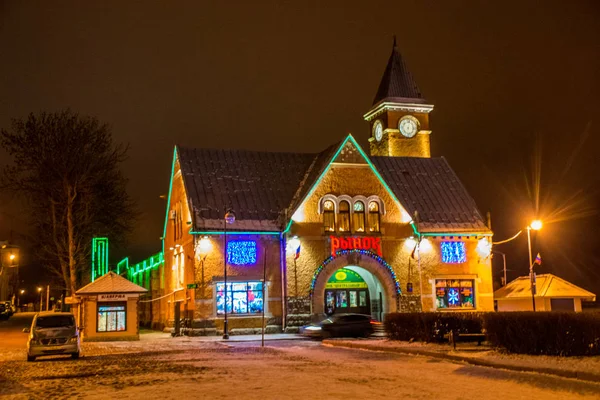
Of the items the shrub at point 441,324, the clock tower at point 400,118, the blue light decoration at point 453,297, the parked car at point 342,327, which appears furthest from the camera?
the clock tower at point 400,118

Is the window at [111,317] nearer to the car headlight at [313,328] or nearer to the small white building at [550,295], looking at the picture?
the car headlight at [313,328]

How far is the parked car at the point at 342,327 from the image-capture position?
3744 centimetres

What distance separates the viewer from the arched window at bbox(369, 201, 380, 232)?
45875 millimetres

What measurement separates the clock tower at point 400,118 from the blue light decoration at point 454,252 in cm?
1846

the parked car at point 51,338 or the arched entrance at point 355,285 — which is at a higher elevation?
the arched entrance at point 355,285

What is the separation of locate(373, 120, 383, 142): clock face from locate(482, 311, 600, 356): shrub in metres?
43.3

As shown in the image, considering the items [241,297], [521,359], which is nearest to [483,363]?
[521,359]

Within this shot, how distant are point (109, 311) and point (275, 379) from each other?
25115 mm

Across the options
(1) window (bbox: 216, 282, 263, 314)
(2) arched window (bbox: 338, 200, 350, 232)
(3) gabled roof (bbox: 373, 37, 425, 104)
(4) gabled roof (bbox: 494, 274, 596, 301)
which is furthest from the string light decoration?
(3) gabled roof (bbox: 373, 37, 425, 104)

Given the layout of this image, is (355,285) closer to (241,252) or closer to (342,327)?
(241,252)

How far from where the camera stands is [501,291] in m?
48.6

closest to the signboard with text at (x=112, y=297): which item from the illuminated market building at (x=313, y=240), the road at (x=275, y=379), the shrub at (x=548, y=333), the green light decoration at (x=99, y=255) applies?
the illuminated market building at (x=313, y=240)

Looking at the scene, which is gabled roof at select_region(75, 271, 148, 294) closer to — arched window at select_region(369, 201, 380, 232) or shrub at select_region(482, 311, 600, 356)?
arched window at select_region(369, 201, 380, 232)

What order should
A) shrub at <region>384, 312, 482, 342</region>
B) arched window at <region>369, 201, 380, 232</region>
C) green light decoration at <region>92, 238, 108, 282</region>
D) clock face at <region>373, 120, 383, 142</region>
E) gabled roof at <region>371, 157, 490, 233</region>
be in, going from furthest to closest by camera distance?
clock face at <region>373, 120, 383, 142</region> → green light decoration at <region>92, 238, 108, 282</region> → gabled roof at <region>371, 157, 490, 233</region> → arched window at <region>369, 201, 380, 232</region> → shrub at <region>384, 312, 482, 342</region>
